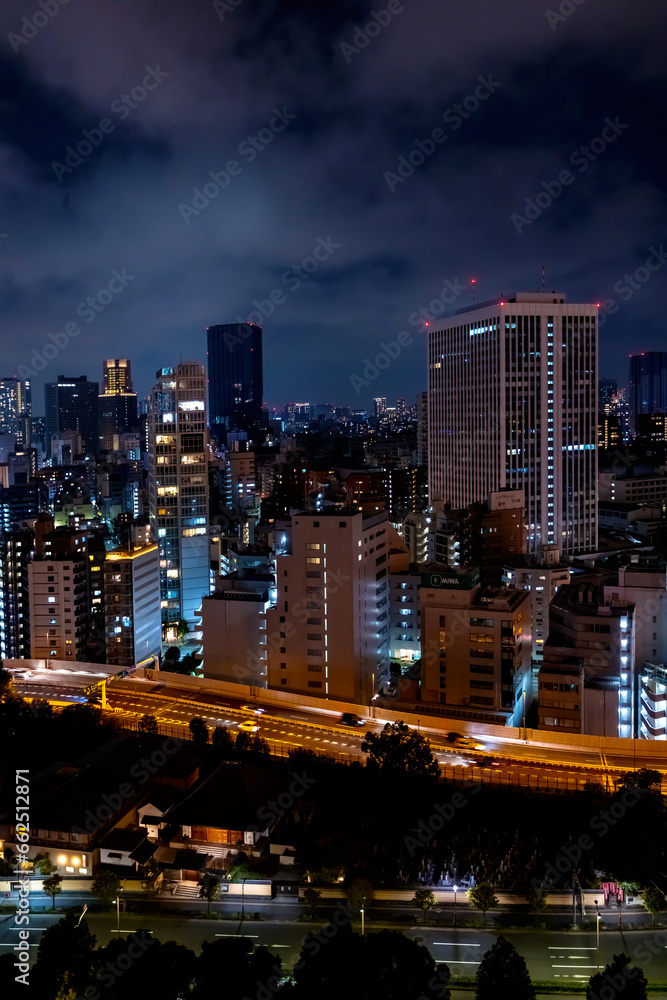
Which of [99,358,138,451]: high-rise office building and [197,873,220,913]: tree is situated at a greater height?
[99,358,138,451]: high-rise office building

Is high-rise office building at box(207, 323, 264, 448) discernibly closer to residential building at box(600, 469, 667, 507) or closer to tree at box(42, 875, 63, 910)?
residential building at box(600, 469, 667, 507)

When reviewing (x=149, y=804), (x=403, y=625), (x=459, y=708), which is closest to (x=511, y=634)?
(x=459, y=708)

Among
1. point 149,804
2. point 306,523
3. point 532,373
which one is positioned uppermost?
point 532,373

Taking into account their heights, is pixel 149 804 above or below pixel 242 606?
below

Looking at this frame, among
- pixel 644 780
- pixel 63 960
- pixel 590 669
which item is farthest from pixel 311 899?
pixel 590 669

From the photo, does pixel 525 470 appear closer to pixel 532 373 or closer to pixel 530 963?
pixel 532 373
